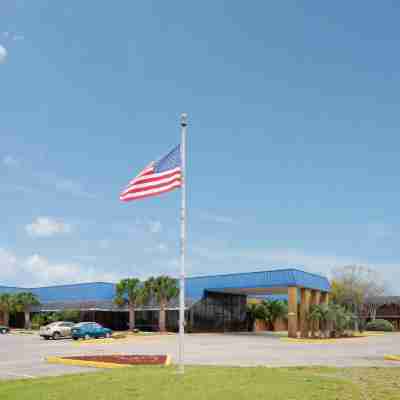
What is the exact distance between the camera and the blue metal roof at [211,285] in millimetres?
49000

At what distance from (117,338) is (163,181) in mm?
31667

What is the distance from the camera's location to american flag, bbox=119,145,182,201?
15922 millimetres

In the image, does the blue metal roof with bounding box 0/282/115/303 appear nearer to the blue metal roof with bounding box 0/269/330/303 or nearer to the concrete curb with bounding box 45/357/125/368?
the blue metal roof with bounding box 0/269/330/303

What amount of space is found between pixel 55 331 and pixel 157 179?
104 feet

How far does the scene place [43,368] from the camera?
19.8 m

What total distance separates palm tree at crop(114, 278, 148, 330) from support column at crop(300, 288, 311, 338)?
49.6ft

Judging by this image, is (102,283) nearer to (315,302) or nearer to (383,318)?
(315,302)

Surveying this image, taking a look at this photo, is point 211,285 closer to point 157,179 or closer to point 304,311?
point 304,311

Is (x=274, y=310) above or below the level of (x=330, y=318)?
above

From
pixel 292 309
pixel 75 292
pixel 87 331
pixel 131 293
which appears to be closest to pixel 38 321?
Answer: pixel 75 292

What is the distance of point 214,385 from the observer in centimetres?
1312

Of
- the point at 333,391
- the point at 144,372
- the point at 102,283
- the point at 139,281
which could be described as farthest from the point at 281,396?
the point at 102,283

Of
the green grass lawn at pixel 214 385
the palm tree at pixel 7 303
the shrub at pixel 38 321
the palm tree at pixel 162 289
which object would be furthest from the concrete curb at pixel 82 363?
the palm tree at pixel 7 303

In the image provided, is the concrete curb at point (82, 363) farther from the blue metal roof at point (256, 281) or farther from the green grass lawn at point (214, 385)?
the blue metal roof at point (256, 281)
